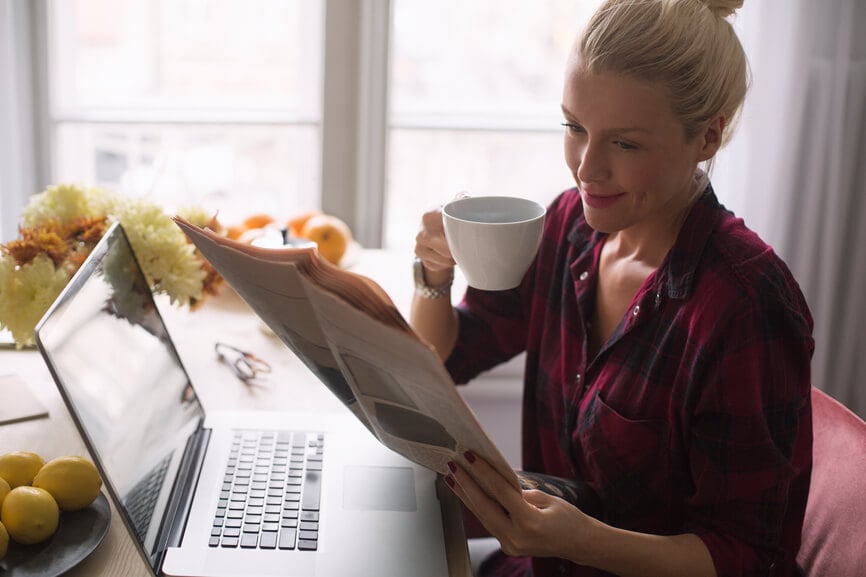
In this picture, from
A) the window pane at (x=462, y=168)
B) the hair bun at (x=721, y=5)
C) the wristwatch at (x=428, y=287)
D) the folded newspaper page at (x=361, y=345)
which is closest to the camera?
the folded newspaper page at (x=361, y=345)

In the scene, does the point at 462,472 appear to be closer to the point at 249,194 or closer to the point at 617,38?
the point at 617,38

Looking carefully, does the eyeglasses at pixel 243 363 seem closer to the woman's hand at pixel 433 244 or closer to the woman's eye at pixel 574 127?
the woman's hand at pixel 433 244

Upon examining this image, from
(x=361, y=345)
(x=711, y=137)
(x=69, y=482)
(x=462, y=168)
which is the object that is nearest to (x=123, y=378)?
(x=69, y=482)

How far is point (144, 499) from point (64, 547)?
0.08 metres

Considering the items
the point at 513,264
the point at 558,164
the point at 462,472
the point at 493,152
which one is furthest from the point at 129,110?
the point at 462,472

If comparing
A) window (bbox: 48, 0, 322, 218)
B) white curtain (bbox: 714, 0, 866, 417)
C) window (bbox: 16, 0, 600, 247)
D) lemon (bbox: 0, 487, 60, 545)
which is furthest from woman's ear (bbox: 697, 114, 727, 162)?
window (bbox: 48, 0, 322, 218)

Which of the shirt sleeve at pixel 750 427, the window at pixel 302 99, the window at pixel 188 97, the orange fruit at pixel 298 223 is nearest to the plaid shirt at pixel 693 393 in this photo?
the shirt sleeve at pixel 750 427

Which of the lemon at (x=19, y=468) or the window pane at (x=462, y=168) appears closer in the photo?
the lemon at (x=19, y=468)

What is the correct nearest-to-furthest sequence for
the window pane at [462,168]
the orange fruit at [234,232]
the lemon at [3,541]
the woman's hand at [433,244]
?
the lemon at [3,541] < the woman's hand at [433,244] < the orange fruit at [234,232] < the window pane at [462,168]

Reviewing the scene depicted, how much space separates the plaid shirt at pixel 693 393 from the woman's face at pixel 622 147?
68mm

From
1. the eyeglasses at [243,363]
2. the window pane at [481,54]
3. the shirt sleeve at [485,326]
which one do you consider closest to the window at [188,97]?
the window pane at [481,54]

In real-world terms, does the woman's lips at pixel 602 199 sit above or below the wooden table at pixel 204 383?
above

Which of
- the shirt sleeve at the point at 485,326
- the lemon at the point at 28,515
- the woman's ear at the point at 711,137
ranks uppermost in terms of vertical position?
the woman's ear at the point at 711,137

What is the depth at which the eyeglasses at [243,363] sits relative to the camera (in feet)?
4.29
